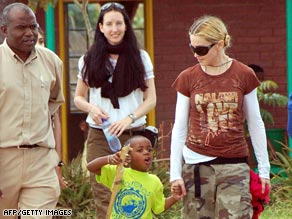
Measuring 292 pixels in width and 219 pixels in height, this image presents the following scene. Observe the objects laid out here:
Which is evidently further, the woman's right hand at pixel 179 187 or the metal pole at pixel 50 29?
the metal pole at pixel 50 29

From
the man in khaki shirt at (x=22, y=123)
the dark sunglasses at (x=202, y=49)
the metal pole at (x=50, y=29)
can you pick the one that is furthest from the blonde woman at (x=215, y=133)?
the metal pole at (x=50, y=29)

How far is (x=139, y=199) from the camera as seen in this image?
23.8 feet

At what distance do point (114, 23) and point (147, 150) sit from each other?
119 cm

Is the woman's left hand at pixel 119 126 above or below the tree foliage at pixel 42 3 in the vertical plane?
below

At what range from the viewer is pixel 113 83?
25.8 feet

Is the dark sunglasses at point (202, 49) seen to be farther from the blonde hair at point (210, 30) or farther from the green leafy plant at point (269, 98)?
the green leafy plant at point (269, 98)

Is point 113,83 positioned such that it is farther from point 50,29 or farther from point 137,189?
point 50,29

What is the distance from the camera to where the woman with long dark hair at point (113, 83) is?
7848mm

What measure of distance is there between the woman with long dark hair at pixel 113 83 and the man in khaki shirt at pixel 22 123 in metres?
0.96

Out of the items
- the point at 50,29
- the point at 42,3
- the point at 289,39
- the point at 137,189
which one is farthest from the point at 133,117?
the point at 289,39

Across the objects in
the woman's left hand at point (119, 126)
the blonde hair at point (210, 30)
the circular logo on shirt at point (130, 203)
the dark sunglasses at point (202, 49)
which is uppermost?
the blonde hair at point (210, 30)

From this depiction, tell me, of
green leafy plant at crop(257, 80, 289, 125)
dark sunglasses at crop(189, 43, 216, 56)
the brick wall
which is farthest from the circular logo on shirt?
the brick wall

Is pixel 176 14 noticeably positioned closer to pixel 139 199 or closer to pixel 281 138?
pixel 281 138

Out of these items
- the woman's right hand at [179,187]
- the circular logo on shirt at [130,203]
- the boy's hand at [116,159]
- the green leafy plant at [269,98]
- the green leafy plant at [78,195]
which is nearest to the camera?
the woman's right hand at [179,187]
